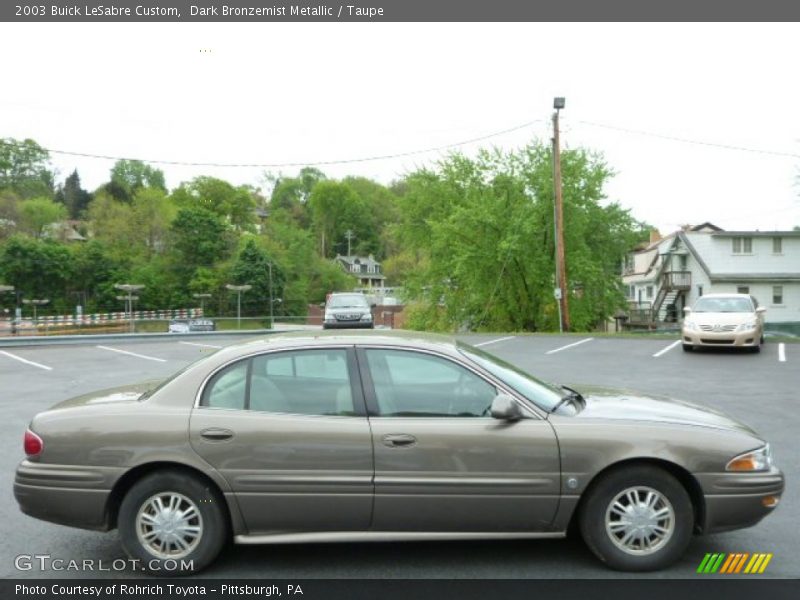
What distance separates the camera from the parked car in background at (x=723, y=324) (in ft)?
54.7

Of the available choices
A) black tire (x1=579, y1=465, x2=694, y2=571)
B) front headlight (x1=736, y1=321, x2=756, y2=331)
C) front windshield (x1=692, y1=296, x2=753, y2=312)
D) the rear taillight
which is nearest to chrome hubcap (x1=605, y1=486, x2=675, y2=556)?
black tire (x1=579, y1=465, x2=694, y2=571)

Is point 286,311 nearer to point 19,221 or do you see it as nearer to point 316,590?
point 19,221

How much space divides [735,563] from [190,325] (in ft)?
95.2

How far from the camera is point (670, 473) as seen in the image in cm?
427

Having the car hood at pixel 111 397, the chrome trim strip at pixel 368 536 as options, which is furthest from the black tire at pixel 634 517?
the car hood at pixel 111 397

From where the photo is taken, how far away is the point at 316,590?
13.2 ft

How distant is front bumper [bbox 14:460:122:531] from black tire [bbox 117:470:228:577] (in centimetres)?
14

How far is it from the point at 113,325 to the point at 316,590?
27.2 m

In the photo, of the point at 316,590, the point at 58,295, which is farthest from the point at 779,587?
the point at 58,295

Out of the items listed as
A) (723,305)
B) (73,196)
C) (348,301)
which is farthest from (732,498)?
(73,196)

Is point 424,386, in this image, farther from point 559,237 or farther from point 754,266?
point 754,266

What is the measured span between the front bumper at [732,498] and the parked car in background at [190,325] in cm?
2719

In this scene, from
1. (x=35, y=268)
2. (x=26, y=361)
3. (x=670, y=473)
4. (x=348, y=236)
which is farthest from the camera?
(x=348, y=236)

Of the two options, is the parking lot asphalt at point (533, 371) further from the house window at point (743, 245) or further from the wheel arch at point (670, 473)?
the house window at point (743, 245)
